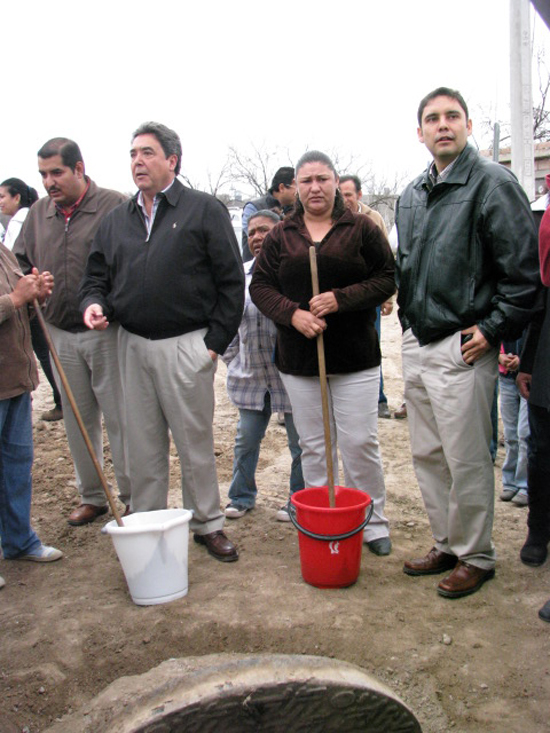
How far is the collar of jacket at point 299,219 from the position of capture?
11.9ft

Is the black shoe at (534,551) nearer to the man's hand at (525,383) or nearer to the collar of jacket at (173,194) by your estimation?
the man's hand at (525,383)

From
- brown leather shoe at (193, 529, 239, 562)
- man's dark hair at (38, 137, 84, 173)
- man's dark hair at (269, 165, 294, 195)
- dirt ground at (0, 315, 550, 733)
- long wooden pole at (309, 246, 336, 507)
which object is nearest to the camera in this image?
dirt ground at (0, 315, 550, 733)

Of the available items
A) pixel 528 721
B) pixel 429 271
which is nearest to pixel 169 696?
pixel 528 721

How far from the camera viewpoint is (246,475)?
4402 mm

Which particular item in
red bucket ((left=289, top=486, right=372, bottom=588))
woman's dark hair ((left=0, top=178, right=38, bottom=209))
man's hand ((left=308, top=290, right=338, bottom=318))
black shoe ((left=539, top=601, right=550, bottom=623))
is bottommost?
black shoe ((left=539, top=601, right=550, bottom=623))

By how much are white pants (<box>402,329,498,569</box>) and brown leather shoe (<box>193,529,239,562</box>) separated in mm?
1094

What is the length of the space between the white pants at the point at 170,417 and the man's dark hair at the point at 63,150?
1123 mm

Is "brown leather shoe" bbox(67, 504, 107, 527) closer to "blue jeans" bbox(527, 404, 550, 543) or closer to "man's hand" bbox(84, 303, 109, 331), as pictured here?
"man's hand" bbox(84, 303, 109, 331)

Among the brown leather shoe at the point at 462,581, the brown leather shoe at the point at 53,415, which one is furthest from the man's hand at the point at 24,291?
the brown leather shoe at the point at 53,415

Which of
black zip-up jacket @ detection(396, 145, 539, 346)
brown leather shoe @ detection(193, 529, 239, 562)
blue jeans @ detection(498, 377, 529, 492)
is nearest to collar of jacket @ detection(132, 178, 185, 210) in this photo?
black zip-up jacket @ detection(396, 145, 539, 346)

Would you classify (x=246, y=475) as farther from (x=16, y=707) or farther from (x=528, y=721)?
(x=528, y=721)

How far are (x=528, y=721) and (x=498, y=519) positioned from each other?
190cm

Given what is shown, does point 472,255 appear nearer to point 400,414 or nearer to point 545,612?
point 545,612

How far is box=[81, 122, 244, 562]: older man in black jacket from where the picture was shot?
3611 mm
